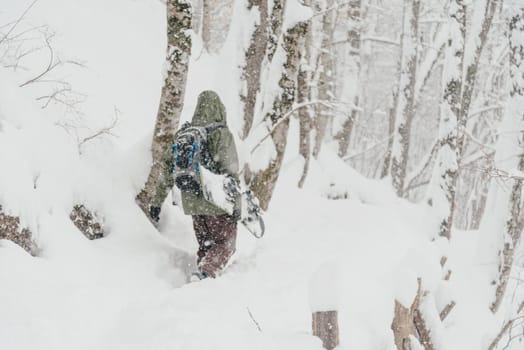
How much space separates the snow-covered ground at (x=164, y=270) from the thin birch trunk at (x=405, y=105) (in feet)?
17.0

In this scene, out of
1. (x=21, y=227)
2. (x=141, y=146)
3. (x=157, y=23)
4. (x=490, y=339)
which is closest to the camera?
(x=21, y=227)

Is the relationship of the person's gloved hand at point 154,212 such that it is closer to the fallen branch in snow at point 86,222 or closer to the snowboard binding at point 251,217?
the fallen branch in snow at point 86,222

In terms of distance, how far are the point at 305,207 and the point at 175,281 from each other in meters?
4.79

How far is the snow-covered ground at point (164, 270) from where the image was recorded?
12.0ft

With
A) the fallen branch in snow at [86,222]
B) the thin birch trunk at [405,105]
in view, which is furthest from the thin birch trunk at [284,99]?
the thin birch trunk at [405,105]

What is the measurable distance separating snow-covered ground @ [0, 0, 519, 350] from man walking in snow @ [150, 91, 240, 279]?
253 millimetres

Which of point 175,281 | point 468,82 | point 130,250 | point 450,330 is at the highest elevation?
point 468,82

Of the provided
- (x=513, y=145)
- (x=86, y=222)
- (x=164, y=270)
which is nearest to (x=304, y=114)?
(x=513, y=145)

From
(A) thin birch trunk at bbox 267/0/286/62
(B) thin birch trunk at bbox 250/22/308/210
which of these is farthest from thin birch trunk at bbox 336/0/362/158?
(B) thin birch trunk at bbox 250/22/308/210

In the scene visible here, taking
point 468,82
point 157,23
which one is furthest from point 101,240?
point 157,23

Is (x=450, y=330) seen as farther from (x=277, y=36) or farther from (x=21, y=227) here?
(x=21, y=227)

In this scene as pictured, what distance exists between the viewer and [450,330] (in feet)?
22.5

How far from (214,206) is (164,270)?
886mm

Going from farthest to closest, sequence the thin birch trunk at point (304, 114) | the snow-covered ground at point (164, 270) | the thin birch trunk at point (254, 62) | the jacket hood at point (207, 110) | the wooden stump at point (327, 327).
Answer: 1. the thin birch trunk at point (304, 114)
2. the thin birch trunk at point (254, 62)
3. the jacket hood at point (207, 110)
4. the snow-covered ground at point (164, 270)
5. the wooden stump at point (327, 327)
